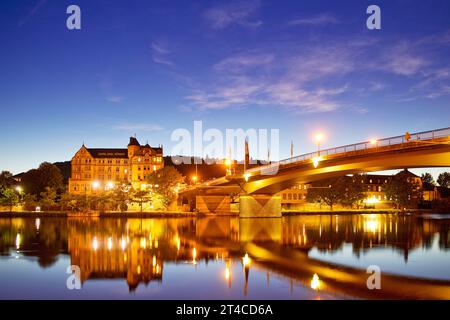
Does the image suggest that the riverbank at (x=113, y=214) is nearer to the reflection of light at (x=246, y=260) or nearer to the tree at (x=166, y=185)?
the tree at (x=166, y=185)

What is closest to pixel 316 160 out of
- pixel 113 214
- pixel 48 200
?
pixel 113 214

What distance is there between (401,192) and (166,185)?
70.3m

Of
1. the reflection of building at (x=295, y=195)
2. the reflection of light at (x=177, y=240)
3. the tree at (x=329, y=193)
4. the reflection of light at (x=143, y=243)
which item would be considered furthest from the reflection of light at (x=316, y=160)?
the reflection of building at (x=295, y=195)

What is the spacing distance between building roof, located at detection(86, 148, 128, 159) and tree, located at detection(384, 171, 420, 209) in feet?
291

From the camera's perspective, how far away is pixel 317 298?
2194 cm

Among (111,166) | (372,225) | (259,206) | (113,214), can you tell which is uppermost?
(111,166)

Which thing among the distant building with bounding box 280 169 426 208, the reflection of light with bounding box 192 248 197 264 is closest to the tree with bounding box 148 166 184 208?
the distant building with bounding box 280 169 426 208

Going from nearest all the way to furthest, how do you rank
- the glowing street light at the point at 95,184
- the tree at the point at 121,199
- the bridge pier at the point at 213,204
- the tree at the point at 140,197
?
the bridge pier at the point at 213,204 < the tree at the point at 121,199 < the tree at the point at 140,197 < the glowing street light at the point at 95,184

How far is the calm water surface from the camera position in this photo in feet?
79.4

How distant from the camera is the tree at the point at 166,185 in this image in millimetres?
111938

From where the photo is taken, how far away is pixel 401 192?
433 ft

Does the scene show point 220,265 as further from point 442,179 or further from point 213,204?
point 442,179

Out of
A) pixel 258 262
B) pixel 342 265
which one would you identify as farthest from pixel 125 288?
pixel 342 265
